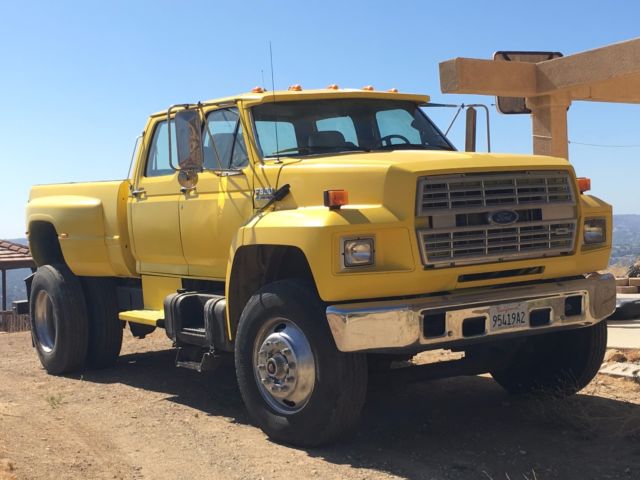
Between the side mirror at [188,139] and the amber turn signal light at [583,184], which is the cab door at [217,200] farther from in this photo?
the amber turn signal light at [583,184]

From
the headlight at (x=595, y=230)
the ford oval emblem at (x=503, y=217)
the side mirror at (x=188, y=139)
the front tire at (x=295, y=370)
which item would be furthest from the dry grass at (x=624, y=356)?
the side mirror at (x=188, y=139)

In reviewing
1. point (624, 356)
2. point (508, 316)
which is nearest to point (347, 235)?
point (508, 316)

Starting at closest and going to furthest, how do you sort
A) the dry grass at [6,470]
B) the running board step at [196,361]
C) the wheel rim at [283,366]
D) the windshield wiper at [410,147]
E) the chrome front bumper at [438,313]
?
the dry grass at [6,470] < the chrome front bumper at [438,313] < the wheel rim at [283,366] < the running board step at [196,361] < the windshield wiper at [410,147]

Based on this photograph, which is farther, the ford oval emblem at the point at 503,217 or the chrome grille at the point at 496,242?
the ford oval emblem at the point at 503,217

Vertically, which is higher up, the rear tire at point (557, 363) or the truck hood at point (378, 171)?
the truck hood at point (378, 171)

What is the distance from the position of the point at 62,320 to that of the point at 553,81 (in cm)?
812

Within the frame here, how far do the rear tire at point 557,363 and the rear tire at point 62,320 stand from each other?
400 centimetres

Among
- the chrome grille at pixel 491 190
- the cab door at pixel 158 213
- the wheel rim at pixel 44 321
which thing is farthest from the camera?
the wheel rim at pixel 44 321

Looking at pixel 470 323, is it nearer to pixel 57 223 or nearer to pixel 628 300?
pixel 57 223

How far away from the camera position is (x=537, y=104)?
45.9 feet

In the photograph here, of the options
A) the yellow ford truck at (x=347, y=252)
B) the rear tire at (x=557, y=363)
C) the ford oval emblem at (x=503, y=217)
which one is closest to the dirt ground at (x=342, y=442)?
the rear tire at (x=557, y=363)

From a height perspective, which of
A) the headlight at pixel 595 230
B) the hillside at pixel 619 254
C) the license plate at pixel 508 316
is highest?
the headlight at pixel 595 230

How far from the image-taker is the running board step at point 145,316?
24.4 feet

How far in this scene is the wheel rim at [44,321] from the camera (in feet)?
30.0
